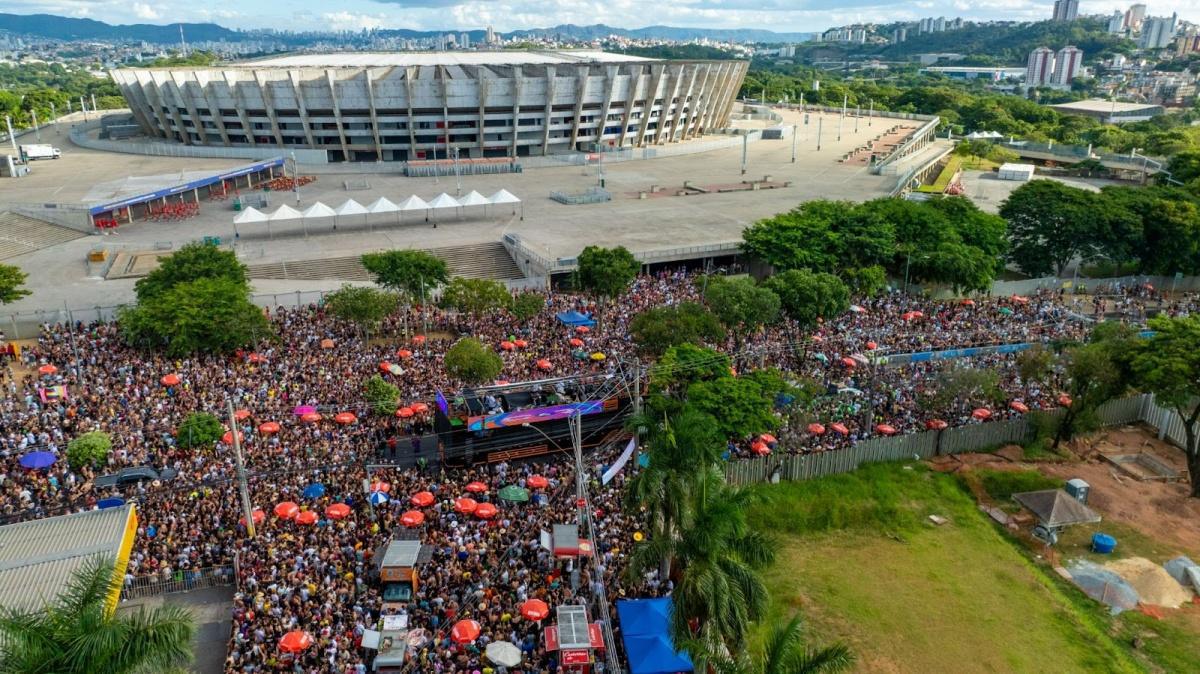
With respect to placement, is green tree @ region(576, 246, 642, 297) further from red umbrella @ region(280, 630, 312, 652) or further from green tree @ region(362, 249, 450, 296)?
red umbrella @ region(280, 630, 312, 652)

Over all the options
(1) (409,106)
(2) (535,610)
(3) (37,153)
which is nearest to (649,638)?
(2) (535,610)

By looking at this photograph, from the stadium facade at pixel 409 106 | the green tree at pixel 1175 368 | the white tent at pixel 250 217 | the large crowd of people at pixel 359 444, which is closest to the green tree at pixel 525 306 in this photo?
the large crowd of people at pixel 359 444

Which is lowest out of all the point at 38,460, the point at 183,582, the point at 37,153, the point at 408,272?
the point at 183,582

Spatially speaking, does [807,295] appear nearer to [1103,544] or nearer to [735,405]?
[735,405]

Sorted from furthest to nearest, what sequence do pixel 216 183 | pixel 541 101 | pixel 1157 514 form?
pixel 541 101 < pixel 216 183 < pixel 1157 514

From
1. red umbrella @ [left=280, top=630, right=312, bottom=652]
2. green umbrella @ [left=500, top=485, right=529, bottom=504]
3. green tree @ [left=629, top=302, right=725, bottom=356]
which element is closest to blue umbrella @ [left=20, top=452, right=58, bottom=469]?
red umbrella @ [left=280, top=630, right=312, bottom=652]

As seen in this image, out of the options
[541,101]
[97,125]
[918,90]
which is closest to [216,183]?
[541,101]

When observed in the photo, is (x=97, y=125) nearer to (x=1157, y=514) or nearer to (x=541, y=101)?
(x=541, y=101)
